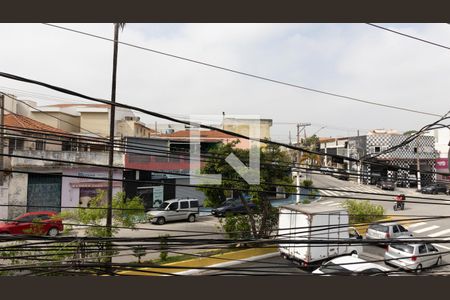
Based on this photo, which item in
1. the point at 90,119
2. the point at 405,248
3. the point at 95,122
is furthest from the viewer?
the point at 90,119

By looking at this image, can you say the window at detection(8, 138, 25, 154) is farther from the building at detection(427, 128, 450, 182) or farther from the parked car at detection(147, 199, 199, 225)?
the building at detection(427, 128, 450, 182)

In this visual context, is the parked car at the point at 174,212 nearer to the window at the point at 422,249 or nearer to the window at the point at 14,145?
the window at the point at 14,145

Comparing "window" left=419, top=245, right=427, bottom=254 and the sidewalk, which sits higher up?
"window" left=419, top=245, right=427, bottom=254

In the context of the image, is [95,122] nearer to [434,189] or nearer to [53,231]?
[53,231]

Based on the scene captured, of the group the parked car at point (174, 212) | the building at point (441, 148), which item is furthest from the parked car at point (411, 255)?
Answer: the building at point (441, 148)

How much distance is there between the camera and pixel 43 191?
1645cm

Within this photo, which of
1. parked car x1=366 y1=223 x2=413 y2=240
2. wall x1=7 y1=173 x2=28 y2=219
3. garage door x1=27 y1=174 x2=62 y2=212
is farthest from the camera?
garage door x1=27 y1=174 x2=62 y2=212

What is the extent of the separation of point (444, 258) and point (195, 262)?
893cm

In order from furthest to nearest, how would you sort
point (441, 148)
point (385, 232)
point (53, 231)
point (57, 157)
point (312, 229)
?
point (441, 148) → point (57, 157) → point (53, 231) → point (385, 232) → point (312, 229)

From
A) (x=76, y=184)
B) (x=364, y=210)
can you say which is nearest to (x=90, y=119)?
(x=76, y=184)

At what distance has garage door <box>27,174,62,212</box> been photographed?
1620 centimetres

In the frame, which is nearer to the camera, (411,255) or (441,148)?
(411,255)

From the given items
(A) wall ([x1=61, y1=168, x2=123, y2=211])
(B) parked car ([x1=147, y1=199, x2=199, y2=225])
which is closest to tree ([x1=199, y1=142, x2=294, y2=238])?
(B) parked car ([x1=147, y1=199, x2=199, y2=225])

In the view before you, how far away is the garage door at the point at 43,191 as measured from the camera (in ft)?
53.2
